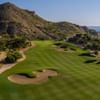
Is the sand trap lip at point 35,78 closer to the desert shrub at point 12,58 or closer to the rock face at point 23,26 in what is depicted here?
the desert shrub at point 12,58

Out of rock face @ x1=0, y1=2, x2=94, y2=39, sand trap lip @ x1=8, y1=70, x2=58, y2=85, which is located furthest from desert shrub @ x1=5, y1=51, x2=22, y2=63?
rock face @ x1=0, y1=2, x2=94, y2=39

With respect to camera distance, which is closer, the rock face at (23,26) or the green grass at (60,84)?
the green grass at (60,84)

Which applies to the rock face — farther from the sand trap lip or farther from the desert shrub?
the sand trap lip

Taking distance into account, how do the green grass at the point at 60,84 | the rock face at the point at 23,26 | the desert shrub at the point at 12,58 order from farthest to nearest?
1. the rock face at the point at 23,26
2. the desert shrub at the point at 12,58
3. the green grass at the point at 60,84

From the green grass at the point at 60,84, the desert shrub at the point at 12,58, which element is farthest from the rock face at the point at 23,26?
the green grass at the point at 60,84

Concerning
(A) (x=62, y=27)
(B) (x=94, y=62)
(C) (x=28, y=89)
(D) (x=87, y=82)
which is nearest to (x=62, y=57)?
(B) (x=94, y=62)

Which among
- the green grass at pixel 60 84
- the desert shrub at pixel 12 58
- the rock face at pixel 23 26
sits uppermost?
the rock face at pixel 23 26

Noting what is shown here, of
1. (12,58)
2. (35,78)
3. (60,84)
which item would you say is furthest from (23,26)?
(60,84)

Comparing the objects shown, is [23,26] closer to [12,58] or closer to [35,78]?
[12,58]

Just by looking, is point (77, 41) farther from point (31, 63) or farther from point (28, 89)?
point (28, 89)

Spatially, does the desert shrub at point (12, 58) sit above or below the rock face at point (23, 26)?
below

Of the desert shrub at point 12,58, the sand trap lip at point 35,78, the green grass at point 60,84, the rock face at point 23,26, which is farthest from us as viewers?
the rock face at point 23,26
